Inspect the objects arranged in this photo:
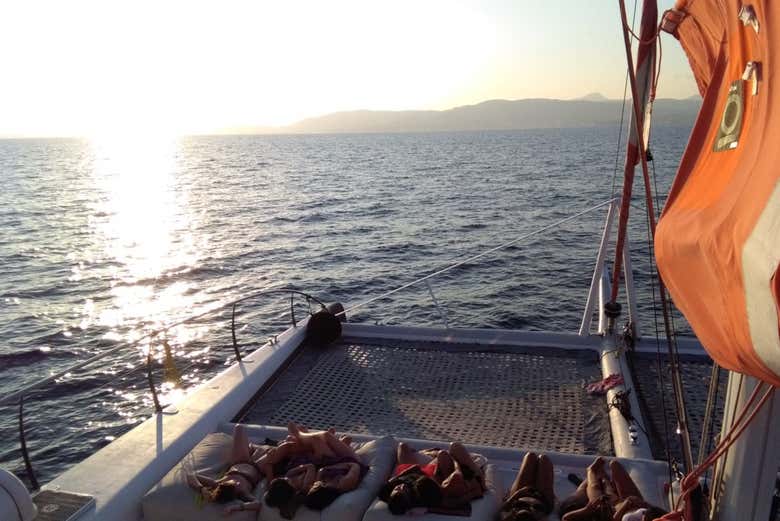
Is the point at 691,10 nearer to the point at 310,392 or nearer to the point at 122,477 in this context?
the point at 122,477

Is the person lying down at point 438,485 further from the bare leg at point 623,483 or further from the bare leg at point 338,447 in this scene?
the bare leg at point 623,483

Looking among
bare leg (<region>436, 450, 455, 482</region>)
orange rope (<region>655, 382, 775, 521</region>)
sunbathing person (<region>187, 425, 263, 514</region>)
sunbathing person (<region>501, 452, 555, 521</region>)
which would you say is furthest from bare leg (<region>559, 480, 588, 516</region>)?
sunbathing person (<region>187, 425, 263, 514</region>)

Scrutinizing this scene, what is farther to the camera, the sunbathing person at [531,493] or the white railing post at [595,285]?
the white railing post at [595,285]

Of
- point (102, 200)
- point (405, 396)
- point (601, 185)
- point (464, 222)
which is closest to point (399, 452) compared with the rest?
point (405, 396)

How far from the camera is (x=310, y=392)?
9016mm

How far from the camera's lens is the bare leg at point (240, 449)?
6324mm

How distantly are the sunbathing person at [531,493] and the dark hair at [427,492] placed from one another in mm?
571

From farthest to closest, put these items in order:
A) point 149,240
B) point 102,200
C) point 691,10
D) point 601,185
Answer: point 102,200 < point 601,185 < point 149,240 < point 691,10

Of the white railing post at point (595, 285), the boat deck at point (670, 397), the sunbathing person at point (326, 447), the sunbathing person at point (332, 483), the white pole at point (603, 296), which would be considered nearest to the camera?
the sunbathing person at point (332, 483)

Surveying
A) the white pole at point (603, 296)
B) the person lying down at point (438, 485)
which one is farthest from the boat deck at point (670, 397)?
the person lying down at point (438, 485)

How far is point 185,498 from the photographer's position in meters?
5.77

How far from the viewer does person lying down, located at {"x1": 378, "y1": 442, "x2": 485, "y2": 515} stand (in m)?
5.23

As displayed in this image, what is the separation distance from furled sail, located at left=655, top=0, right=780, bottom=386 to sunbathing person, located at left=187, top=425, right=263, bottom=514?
4.18 m

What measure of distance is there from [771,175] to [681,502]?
2676mm
